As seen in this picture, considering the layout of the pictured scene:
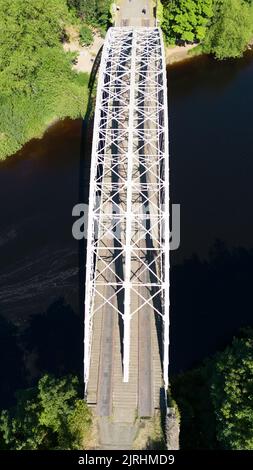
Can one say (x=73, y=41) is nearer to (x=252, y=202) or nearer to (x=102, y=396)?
(x=252, y=202)

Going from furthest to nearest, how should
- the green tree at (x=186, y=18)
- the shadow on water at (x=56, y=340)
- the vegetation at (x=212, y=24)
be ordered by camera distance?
1. the vegetation at (x=212, y=24)
2. the green tree at (x=186, y=18)
3. the shadow on water at (x=56, y=340)

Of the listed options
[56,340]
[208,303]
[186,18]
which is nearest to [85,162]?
[56,340]

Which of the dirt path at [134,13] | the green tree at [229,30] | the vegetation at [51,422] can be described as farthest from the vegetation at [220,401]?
the dirt path at [134,13]

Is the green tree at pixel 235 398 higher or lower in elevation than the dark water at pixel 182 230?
lower

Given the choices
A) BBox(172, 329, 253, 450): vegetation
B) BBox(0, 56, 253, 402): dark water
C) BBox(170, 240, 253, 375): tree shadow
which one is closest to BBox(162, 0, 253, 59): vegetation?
BBox(0, 56, 253, 402): dark water

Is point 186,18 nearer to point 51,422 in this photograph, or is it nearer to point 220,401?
point 220,401

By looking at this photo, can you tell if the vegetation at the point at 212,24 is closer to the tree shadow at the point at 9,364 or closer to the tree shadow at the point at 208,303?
the tree shadow at the point at 208,303

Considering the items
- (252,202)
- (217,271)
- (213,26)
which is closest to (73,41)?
(213,26)
